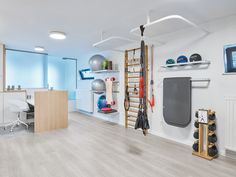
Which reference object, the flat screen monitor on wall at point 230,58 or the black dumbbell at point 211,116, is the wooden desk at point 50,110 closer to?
the black dumbbell at point 211,116

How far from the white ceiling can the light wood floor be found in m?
2.47

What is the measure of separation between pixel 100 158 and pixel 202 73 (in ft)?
8.21

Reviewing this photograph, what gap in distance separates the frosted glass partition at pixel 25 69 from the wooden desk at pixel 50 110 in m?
1.96

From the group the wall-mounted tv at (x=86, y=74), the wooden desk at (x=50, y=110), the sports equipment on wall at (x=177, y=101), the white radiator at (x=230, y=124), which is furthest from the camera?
the wall-mounted tv at (x=86, y=74)

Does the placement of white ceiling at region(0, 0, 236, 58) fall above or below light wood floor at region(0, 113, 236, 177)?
above

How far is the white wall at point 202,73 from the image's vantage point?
2816 millimetres

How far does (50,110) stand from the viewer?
4477mm

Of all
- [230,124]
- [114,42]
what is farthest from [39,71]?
[230,124]

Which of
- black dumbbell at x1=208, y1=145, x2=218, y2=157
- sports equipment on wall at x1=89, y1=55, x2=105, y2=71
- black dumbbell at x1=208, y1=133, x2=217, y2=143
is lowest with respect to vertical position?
black dumbbell at x1=208, y1=145, x2=218, y2=157

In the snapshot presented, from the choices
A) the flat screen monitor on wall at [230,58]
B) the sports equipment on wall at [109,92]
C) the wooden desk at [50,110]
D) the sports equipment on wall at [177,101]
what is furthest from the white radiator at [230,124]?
the wooden desk at [50,110]

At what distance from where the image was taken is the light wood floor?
228 centimetres

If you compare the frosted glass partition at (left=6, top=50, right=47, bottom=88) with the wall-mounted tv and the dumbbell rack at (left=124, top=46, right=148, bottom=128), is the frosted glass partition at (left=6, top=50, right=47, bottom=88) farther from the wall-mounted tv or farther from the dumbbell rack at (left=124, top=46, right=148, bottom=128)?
the dumbbell rack at (left=124, top=46, right=148, bottom=128)

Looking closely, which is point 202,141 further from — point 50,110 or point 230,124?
point 50,110

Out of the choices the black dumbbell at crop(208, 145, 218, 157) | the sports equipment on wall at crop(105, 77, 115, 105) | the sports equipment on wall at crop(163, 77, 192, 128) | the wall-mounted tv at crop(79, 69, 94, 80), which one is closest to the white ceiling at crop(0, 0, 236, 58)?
the sports equipment on wall at crop(163, 77, 192, 128)
